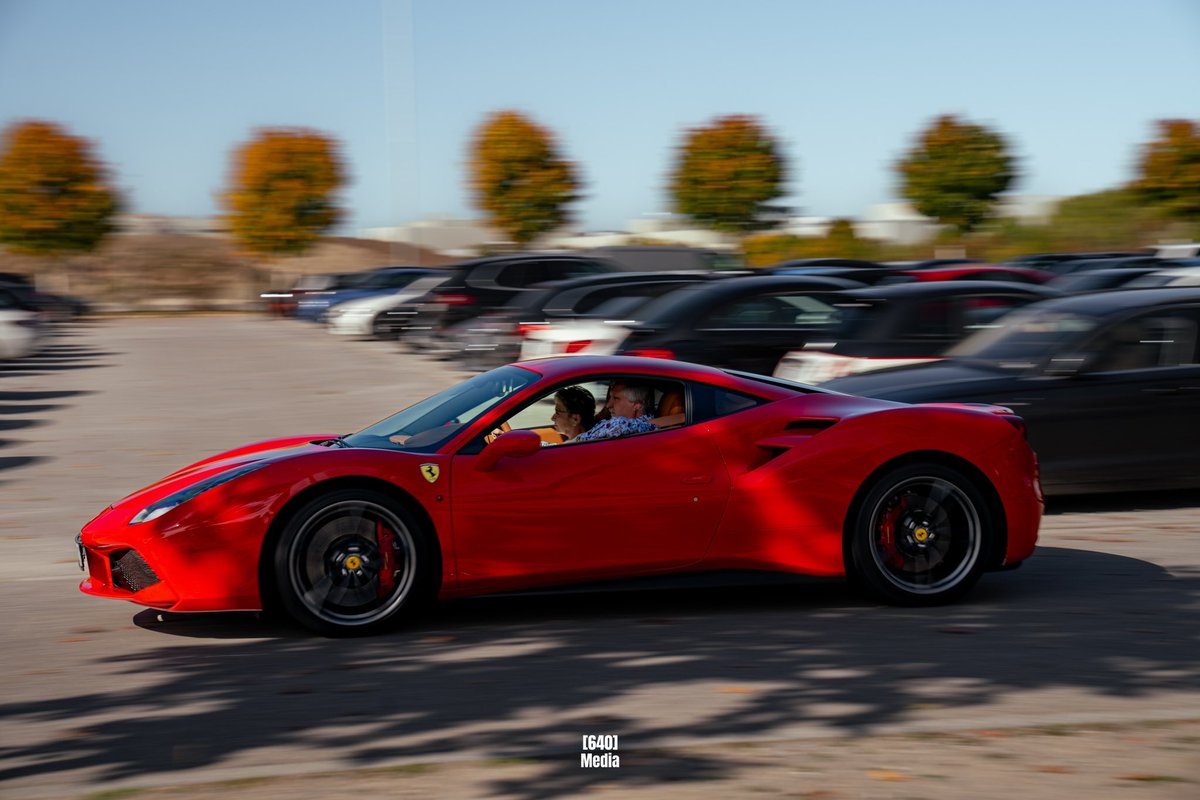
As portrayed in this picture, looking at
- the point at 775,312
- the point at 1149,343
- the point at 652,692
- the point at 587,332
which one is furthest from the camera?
the point at 587,332

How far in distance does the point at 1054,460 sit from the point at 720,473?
3.72 meters

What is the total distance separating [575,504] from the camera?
20.0 feet

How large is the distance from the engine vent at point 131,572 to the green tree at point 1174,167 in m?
47.2

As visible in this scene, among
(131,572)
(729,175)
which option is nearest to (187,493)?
(131,572)

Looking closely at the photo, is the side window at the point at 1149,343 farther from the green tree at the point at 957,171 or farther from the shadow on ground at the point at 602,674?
the green tree at the point at 957,171

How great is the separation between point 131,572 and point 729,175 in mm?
47077

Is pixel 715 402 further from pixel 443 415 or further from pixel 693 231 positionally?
pixel 693 231

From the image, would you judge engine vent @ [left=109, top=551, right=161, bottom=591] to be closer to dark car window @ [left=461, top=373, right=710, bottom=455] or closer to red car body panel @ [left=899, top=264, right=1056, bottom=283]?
dark car window @ [left=461, top=373, right=710, bottom=455]

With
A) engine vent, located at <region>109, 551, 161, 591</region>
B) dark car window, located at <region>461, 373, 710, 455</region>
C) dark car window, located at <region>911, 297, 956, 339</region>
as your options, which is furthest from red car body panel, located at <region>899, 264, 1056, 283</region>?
engine vent, located at <region>109, 551, 161, 591</region>

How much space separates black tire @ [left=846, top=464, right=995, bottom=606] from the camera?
6.42m

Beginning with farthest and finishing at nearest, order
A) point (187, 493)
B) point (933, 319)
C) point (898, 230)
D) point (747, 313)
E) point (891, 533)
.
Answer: point (898, 230) < point (747, 313) < point (933, 319) < point (891, 533) < point (187, 493)

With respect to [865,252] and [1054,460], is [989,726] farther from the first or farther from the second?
[865,252]

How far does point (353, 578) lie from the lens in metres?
A: 5.96

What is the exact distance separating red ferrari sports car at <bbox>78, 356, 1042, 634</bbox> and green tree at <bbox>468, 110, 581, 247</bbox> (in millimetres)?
48835
